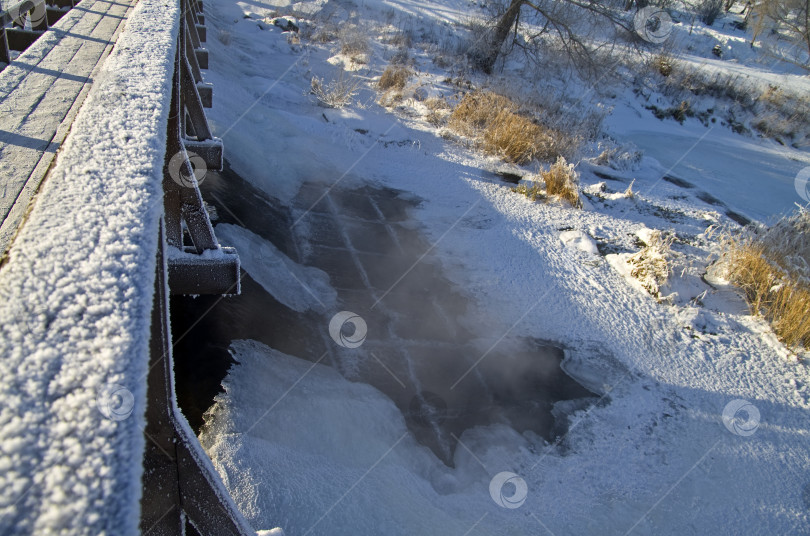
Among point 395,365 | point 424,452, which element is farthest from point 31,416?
point 395,365

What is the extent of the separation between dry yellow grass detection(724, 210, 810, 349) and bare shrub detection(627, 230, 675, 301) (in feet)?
1.87

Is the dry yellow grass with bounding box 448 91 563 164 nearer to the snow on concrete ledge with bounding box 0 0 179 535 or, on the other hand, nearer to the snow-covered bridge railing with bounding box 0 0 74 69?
the snow-covered bridge railing with bounding box 0 0 74 69

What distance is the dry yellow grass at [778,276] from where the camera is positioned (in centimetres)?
401

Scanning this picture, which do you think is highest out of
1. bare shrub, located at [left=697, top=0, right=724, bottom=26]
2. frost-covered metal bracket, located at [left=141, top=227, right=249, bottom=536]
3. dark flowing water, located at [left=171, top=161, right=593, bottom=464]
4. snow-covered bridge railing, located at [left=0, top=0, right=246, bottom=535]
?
snow-covered bridge railing, located at [left=0, top=0, right=246, bottom=535]

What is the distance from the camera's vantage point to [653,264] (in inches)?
180

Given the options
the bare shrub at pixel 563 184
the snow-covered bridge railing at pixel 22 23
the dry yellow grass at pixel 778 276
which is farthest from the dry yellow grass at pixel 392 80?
the dry yellow grass at pixel 778 276

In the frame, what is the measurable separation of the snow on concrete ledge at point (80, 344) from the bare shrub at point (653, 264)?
4.26 meters

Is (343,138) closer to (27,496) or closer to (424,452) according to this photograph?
(424,452)

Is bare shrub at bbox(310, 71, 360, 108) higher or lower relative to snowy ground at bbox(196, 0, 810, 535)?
higher

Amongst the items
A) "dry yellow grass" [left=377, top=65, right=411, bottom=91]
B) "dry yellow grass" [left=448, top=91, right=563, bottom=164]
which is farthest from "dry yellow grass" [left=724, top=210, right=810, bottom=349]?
"dry yellow grass" [left=377, top=65, right=411, bottom=91]

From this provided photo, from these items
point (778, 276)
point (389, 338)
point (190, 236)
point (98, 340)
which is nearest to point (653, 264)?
point (778, 276)

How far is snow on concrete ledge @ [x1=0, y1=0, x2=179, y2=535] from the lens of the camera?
1.96 ft

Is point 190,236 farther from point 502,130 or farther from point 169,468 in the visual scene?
point 502,130

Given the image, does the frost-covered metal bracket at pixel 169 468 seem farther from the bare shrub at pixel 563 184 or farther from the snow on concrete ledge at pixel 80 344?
the bare shrub at pixel 563 184
